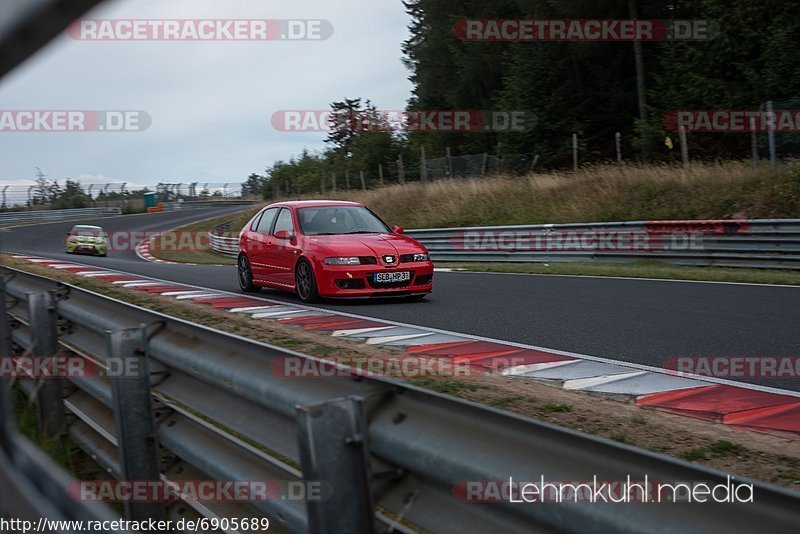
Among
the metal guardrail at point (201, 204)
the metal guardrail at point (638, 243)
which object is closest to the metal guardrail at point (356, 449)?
the metal guardrail at point (638, 243)

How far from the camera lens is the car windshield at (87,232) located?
32.0m

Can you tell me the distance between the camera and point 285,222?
12.3 m

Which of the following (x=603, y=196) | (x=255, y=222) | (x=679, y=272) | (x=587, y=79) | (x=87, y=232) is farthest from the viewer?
(x=587, y=79)

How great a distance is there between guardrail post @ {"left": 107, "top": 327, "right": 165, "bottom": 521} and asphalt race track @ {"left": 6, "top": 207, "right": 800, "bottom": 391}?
5.29 feet

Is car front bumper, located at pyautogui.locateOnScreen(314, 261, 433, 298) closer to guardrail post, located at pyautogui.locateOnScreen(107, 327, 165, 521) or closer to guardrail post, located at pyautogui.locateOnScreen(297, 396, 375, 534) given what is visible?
guardrail post, located at pyautogui.locateOnScreen(107, 327, 165, 521)

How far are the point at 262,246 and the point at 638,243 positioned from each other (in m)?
9.30

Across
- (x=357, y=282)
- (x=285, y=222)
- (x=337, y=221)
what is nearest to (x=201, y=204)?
(x=285, y=222)

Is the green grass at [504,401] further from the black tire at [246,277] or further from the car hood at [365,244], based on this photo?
the black tire at [246,277]

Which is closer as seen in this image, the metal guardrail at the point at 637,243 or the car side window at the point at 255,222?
the car side window at the point at 255,222

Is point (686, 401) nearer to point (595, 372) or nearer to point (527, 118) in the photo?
point (595, 372)

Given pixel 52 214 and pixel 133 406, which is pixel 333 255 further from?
pixel 52 214

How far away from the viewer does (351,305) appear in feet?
36.2

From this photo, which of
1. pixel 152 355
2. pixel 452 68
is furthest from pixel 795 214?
pixel 452 68

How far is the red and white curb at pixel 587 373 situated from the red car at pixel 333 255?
3.31 ft
